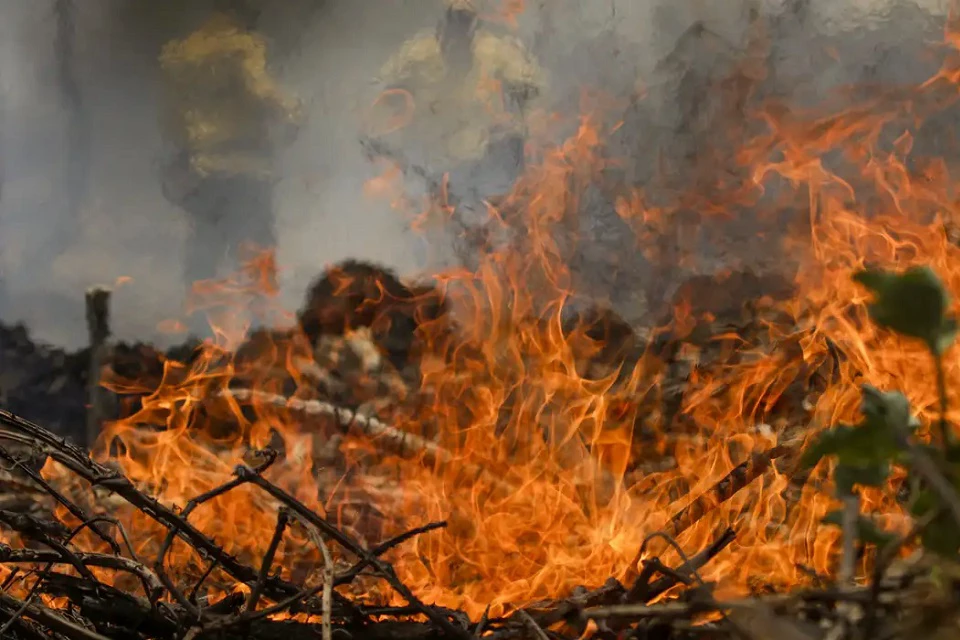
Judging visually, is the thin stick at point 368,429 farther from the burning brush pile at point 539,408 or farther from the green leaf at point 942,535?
the green leaf at point 942,535

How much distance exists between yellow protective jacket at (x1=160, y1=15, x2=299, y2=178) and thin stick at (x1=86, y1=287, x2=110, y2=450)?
0.69 m

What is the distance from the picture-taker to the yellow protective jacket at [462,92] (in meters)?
2.84

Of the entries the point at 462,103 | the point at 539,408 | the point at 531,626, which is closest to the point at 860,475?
the point at 531,626

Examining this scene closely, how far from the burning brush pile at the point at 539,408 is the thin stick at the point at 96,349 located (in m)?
0.07

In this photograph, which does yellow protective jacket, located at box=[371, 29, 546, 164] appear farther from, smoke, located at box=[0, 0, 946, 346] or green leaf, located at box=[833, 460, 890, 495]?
green leaf, located at box=[833, 460, 890, 495]

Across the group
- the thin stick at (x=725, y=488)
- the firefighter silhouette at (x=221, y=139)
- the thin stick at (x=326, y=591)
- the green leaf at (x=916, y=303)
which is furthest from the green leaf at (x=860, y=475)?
the firefighter silhouette at (x=221, y=139)

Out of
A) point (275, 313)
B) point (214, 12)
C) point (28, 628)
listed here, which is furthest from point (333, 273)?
point (28, 628)

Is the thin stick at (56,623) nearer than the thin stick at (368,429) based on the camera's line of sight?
Yes

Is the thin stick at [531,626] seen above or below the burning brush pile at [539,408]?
below

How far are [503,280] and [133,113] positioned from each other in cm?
177

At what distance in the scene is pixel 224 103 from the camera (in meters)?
2.99

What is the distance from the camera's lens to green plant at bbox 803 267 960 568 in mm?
353

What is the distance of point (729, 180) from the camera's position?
8.80ft

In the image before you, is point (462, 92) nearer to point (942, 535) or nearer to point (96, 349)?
point (96, 349)
